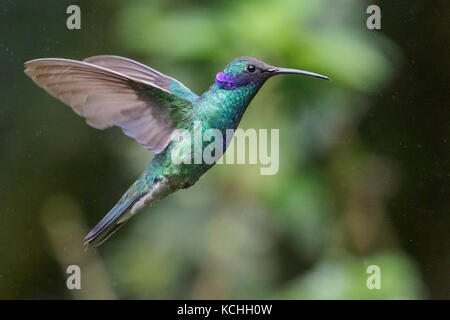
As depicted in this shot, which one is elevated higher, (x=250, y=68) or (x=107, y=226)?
(x=250, y=68)

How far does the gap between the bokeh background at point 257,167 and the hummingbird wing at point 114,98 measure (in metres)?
0.71

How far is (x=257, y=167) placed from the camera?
6.20 feet

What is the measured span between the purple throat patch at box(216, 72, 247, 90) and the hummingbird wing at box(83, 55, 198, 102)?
148 mm

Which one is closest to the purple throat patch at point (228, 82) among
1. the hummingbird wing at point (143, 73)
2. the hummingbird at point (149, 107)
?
the hummingbird at point (149, 107)

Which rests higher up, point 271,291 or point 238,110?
point 238,110

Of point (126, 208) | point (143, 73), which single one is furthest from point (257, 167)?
point (126, 208)

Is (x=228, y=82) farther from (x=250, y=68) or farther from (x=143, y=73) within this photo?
(x=143, y=73)

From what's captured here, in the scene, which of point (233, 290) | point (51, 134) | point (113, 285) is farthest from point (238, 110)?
point (51, 134)

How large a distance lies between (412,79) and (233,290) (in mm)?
1184

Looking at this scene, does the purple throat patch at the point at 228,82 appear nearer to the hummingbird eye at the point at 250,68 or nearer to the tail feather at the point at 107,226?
the hummingbird eye at the point at 250,68

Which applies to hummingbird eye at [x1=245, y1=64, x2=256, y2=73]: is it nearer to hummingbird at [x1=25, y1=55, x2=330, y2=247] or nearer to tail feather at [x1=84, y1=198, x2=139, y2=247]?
hummingbird at [x1=25, y1=55, x2=330, y2=247]

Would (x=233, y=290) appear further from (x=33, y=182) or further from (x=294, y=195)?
A: (x=33, y=182)

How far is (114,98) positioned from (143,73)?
26 centimetres

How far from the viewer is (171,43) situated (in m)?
1.81
